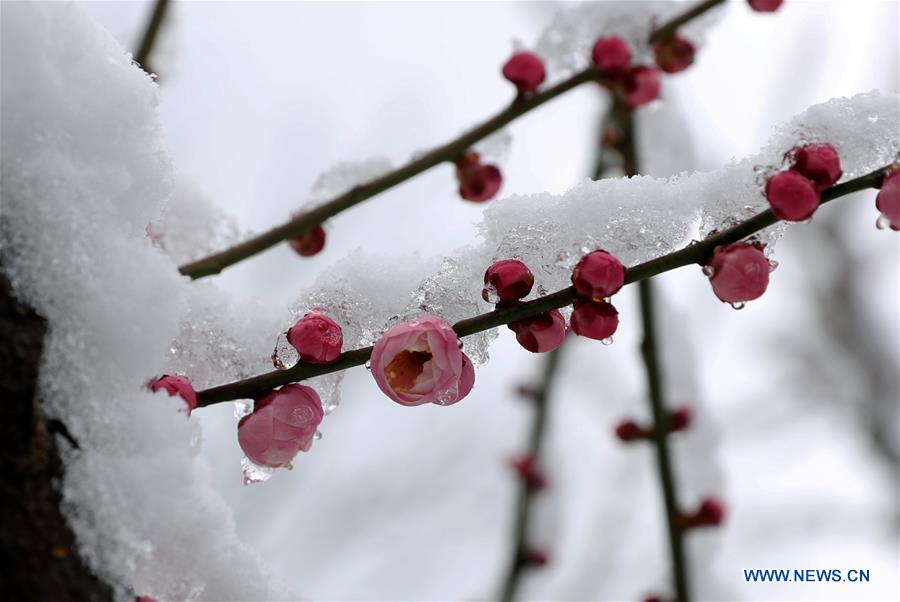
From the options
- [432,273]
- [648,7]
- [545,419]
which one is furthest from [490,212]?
[545,419]

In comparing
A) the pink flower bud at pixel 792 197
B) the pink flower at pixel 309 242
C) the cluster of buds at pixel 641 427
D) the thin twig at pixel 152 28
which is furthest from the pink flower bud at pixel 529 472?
the pink flower bud at pixel 792 197

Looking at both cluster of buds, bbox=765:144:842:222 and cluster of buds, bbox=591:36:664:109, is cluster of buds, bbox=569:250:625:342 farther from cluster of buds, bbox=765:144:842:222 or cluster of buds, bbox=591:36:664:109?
cluster of buds, bbox=591:36:664:109

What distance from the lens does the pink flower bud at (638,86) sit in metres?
1.61

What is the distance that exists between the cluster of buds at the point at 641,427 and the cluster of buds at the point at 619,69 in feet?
2.76

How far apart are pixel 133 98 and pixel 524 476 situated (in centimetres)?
197

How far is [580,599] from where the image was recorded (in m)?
4.78

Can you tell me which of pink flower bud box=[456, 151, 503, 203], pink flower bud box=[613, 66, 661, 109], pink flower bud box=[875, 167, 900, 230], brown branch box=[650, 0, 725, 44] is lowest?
pink flower bud box=[875, 167, 900, 230]

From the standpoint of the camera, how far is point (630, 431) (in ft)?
7.02

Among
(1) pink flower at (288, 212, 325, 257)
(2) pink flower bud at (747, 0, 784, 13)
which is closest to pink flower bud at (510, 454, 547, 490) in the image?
(1) pink flower at (288, 212, 325, 257)

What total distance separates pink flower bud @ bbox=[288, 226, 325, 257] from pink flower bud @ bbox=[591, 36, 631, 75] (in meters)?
0.59

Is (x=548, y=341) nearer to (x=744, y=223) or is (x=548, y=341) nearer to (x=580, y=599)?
(x=744, y=223)

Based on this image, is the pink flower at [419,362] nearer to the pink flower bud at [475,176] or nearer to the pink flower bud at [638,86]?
the pink flower bud at [475,176]

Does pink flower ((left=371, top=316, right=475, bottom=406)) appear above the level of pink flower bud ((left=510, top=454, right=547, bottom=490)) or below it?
below

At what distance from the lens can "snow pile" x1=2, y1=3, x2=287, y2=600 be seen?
0.75 m
